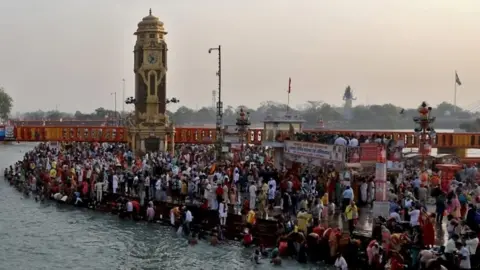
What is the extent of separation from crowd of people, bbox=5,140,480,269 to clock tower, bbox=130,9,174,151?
11.2 m

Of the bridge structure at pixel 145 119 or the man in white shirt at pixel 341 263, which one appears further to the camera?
the bridge structure at pixel 145 119

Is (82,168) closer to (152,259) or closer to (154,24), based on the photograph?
(152,259)

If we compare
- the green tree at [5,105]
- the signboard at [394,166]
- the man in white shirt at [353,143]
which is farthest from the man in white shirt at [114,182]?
the green tree at [5,105]

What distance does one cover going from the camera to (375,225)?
67.3 feet

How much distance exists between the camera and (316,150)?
28422mm

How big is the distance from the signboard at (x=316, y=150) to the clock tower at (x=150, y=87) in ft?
65.6

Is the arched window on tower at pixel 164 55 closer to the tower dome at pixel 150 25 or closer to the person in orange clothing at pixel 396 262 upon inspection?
the tower dome at pixel 150 25

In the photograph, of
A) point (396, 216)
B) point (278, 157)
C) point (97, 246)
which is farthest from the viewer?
point (278, 157)

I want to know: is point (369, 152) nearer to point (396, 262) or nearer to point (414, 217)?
point (414, 217)

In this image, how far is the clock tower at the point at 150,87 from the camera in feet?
163

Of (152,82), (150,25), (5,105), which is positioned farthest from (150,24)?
(5,105)

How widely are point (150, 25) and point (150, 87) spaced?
15.5 ft

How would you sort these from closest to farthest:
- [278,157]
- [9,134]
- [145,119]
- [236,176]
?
[236,176], [278,157], [145,119], [9,134]

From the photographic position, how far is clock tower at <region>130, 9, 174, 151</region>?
49.8 metres
